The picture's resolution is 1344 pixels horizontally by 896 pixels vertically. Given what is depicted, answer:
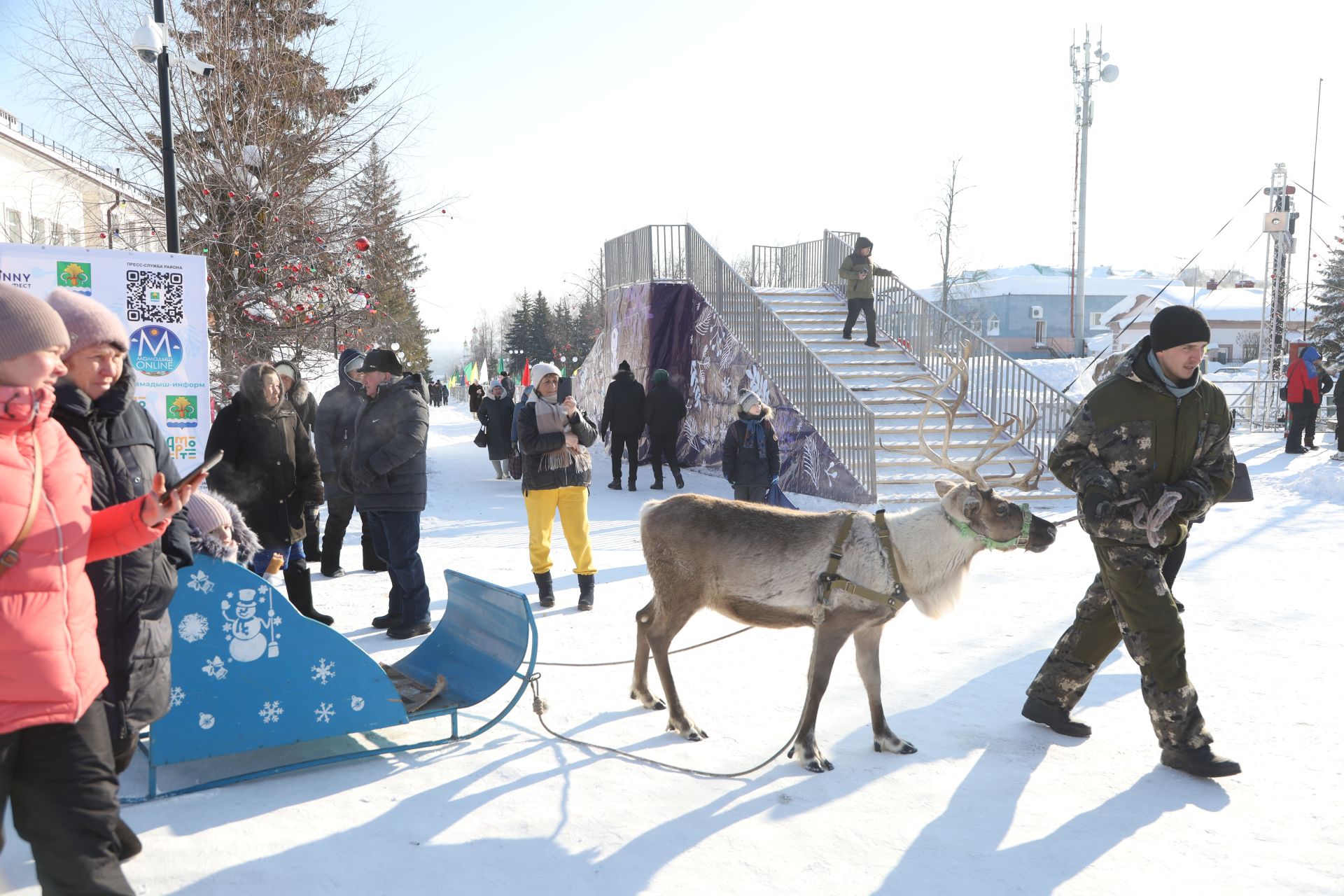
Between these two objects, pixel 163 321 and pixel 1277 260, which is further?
pixel 1277 260

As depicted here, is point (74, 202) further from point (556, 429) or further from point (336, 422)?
point (556, 429)

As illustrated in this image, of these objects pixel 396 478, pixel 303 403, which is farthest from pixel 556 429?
pixel 303 403

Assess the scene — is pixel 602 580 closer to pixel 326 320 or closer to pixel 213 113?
pixel 326 320

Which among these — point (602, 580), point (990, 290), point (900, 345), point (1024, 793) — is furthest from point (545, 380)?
point (990, 290)

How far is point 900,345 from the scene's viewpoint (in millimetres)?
16125

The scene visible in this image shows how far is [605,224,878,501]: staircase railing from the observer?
12.6 meters

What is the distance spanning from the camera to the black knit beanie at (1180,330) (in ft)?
13.5

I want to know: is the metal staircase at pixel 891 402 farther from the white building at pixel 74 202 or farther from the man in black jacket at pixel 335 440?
the white building at pixel 74 202

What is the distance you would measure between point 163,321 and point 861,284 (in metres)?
11.0

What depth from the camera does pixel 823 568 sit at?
446 centimetres

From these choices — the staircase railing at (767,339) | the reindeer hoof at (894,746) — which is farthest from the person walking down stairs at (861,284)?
the reindeer hoof at (894,746)

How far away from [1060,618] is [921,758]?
3.14 metres

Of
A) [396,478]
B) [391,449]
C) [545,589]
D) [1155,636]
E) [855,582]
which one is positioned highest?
[391,449]

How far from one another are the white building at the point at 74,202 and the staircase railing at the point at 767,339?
8.56 meters
